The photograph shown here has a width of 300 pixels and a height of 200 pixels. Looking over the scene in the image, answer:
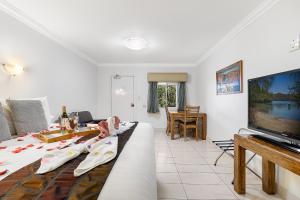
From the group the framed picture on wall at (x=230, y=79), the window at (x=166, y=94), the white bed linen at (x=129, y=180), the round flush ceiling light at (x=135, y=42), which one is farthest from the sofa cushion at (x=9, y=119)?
the window at (x=166, y=94)

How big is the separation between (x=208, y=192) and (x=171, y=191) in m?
0.44

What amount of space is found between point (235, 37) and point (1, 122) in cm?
361

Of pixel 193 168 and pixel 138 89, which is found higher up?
pixel 138 89

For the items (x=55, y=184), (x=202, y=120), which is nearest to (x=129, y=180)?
(x=55, y=184)

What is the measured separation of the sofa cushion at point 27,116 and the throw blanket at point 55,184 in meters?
1.31

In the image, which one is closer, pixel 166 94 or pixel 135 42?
pixel 135 42

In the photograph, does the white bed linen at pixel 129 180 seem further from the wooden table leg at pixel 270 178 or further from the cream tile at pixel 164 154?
the cream tile at pixel 164 154

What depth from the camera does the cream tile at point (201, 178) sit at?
2229 millimetres

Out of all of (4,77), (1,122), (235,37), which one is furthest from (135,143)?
(235,37)

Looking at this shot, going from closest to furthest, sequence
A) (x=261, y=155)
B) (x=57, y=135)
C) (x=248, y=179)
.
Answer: (x=261, y=155) → (x=57, y=135) → (x=248, y=179)

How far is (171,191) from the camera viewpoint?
2021 mm

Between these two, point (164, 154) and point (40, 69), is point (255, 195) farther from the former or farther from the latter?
point (40, 69)

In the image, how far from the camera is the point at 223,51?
11.7 feet

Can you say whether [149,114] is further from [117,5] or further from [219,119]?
[117,5]
